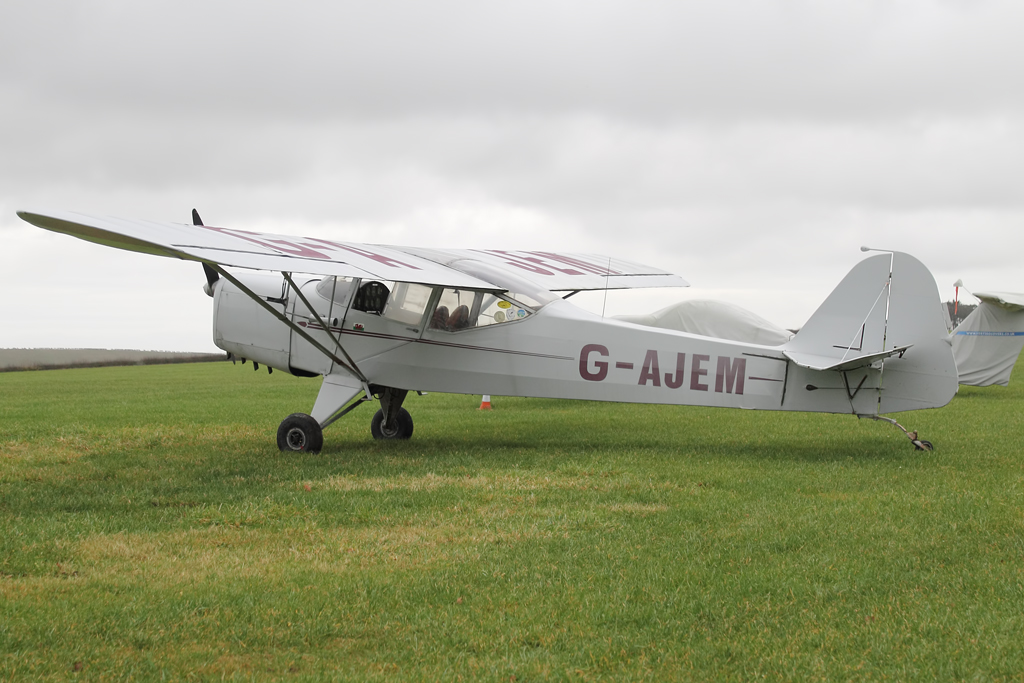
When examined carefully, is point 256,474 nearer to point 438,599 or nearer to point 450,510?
point 450,510

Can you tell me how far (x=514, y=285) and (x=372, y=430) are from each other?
9.75ft

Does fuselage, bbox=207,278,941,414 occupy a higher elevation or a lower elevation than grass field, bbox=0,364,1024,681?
higher

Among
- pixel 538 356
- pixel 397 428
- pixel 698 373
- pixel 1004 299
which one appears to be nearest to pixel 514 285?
pixel 538 356

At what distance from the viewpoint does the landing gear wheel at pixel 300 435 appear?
9625mm

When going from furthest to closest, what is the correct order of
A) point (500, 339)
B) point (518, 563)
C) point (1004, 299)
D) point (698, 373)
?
point (1004, 299) → point (500, 339) → point (698, 373) → point (518, 563)

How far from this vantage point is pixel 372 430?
1135 cm

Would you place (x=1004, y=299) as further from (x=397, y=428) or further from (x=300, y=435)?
(x=300, y=435)

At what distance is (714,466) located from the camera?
849 cm

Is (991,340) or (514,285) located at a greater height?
(991,340)

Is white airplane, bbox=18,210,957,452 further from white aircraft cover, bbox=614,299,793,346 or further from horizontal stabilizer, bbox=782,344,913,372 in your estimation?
white aircraft cover, bbox=614,299,793,346

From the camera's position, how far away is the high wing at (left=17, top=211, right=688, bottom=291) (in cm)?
743

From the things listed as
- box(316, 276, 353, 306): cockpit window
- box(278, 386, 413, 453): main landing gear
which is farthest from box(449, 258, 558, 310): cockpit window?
box(278, 386, 413, 453): main landing gear

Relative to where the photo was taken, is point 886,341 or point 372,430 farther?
point 372,430

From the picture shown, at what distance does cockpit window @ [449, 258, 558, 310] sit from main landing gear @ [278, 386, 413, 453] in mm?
1696
